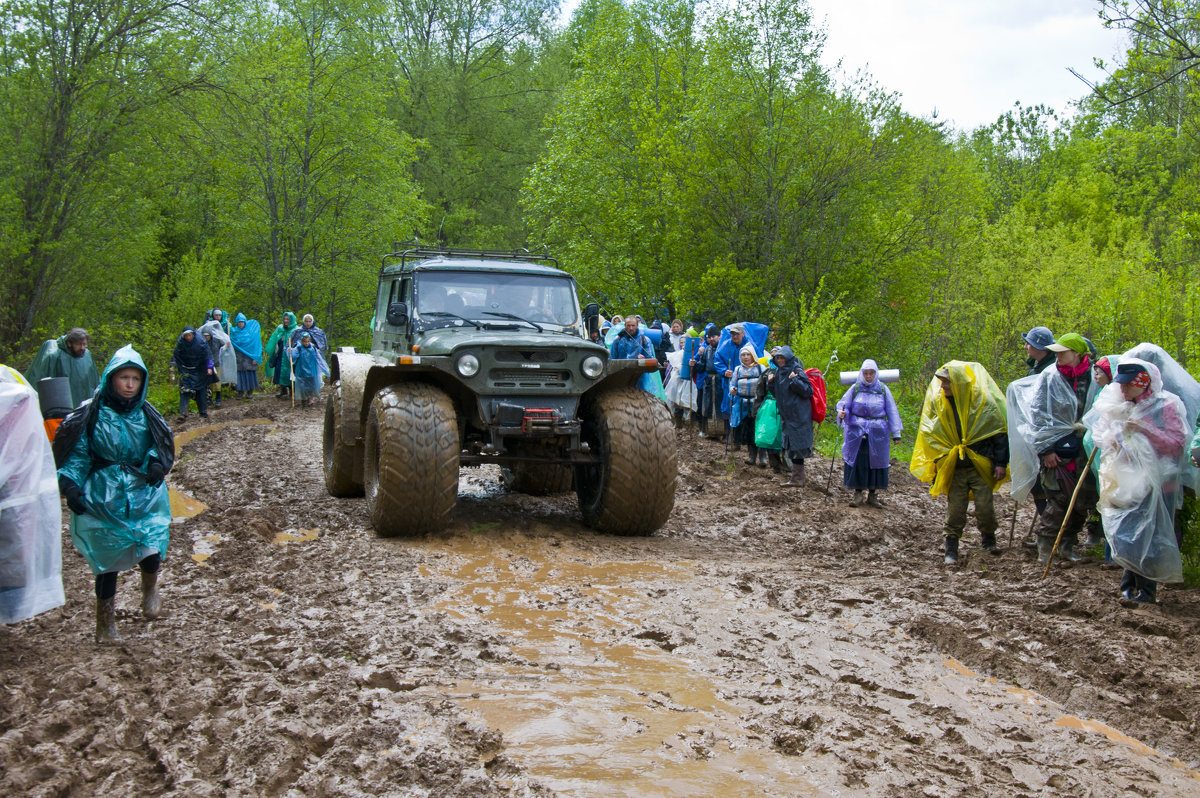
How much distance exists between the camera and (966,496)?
8.12 metres

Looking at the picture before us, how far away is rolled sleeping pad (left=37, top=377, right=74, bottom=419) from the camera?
7.30 m

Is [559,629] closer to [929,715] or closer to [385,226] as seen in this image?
[929,715]

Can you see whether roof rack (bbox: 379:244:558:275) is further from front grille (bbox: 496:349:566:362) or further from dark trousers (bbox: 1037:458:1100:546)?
dark trousers (bbox: 1037:458:1100:546)

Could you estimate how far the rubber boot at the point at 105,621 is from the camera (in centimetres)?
523

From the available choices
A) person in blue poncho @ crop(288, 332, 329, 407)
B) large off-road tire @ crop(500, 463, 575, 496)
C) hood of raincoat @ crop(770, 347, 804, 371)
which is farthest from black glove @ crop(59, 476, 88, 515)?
person in blue poncho @ crop(288, 332, 329, 407)

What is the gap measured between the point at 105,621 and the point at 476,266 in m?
4.76

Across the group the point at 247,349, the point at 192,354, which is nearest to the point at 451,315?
the point at 192,354

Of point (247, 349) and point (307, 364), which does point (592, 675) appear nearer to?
point (307, 364)

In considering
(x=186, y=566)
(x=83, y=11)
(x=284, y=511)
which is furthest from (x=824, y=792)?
(x=83, y=11)

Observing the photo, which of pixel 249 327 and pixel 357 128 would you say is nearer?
pixel 249 327

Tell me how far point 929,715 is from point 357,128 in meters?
27.2

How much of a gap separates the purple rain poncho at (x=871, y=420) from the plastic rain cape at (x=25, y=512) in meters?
8.02

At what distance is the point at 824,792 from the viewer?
3.76 meters

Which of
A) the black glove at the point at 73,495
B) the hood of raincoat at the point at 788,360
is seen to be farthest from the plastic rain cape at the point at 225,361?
the black glove at the point at 73,495
